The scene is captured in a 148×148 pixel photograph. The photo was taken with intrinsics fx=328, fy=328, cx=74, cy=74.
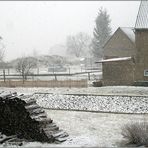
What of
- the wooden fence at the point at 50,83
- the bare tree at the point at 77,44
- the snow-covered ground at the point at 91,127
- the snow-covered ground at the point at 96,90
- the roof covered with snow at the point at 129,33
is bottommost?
the snow-covered ground at the point at 91,127

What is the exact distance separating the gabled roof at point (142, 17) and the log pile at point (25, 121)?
24209mm

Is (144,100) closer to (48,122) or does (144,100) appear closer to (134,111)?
(134,111)

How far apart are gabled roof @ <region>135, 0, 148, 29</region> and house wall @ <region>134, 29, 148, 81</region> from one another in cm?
63

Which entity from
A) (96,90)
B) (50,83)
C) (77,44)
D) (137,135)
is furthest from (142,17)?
(77,44)

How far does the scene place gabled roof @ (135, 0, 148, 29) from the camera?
128 ft

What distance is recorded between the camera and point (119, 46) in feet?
178

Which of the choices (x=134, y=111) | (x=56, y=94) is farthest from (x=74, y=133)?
(x=56, y=94)

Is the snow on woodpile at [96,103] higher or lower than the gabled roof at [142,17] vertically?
lower

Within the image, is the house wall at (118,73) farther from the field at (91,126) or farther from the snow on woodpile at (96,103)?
the field at (91,126)

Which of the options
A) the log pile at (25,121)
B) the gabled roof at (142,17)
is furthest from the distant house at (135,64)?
the log pile at (25,121)

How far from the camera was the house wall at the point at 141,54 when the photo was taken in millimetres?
38906

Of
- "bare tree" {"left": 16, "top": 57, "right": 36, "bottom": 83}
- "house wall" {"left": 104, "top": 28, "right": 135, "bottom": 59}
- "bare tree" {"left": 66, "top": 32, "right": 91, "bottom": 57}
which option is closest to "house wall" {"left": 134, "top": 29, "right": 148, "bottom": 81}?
"house wall" {"left": 104, "top": 28, "right": 135, "bottom": 59}

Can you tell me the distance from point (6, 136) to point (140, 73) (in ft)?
80.5

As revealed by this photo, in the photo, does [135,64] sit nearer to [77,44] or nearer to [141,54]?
[141,54]
